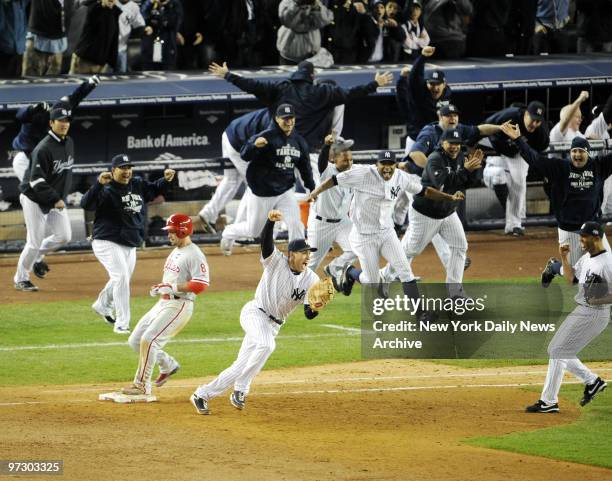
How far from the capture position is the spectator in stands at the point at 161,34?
65.3 feet

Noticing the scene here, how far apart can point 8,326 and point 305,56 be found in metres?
6.86

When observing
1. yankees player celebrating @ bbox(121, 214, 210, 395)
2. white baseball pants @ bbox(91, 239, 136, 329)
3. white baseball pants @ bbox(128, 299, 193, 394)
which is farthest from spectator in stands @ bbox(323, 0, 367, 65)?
white baseball pants @ bbox(128, 299, 193, 394)

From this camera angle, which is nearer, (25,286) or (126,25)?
(25,286)

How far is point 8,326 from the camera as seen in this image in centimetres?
1576

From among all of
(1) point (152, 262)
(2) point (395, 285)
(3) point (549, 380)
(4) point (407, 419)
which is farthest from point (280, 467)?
(1) point (152, 262)

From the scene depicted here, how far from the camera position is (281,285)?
1160 centimetres

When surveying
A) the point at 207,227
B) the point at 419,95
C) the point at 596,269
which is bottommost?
the point at 207,227

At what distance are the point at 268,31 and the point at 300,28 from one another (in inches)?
63.7

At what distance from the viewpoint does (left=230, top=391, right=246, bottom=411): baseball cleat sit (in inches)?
458

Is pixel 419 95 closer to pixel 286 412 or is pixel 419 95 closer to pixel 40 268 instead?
pixel 40 268

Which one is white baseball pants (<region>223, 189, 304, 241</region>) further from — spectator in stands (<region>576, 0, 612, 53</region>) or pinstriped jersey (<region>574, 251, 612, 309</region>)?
spectator in stands (<region>576, 0, 612, 53</region>)

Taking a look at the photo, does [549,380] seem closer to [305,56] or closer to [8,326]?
[8,326]

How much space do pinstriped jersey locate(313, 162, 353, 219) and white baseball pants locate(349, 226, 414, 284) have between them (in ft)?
3.65

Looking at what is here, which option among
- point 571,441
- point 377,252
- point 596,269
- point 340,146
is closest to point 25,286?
point 340,146
